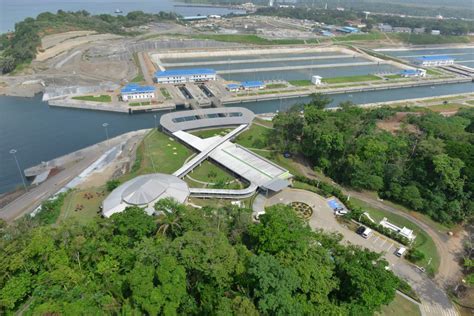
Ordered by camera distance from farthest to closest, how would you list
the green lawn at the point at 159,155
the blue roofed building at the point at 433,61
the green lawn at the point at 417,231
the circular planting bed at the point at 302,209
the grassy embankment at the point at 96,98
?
the blue roofed building at the point at 433,61
the grassy embankment at the point at 96,98
the green lawn at the point at 159,155
the circular planting bed at the point at 302,209
the green lawn at the point at 417,231

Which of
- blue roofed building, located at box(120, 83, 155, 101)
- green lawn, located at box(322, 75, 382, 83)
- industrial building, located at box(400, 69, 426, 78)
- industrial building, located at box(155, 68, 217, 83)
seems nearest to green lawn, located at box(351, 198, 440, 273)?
blue roofed building, located at box(120, 83, 155, 101)

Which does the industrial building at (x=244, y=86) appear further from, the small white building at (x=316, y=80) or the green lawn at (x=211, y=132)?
the green lawn at (x=211, y=132)

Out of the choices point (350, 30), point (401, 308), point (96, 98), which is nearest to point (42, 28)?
point (96, 98)

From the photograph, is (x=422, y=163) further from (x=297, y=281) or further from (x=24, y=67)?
(x=24, y=67)

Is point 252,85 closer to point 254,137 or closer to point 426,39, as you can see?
point 254,137

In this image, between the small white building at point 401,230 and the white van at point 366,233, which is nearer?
the white van at point 366,233

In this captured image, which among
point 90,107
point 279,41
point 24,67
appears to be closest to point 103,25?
point 24,67

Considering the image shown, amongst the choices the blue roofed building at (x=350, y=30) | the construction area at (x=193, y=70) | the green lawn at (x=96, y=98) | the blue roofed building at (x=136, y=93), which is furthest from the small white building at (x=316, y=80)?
the blue roofed building at (x=350, y=30)
